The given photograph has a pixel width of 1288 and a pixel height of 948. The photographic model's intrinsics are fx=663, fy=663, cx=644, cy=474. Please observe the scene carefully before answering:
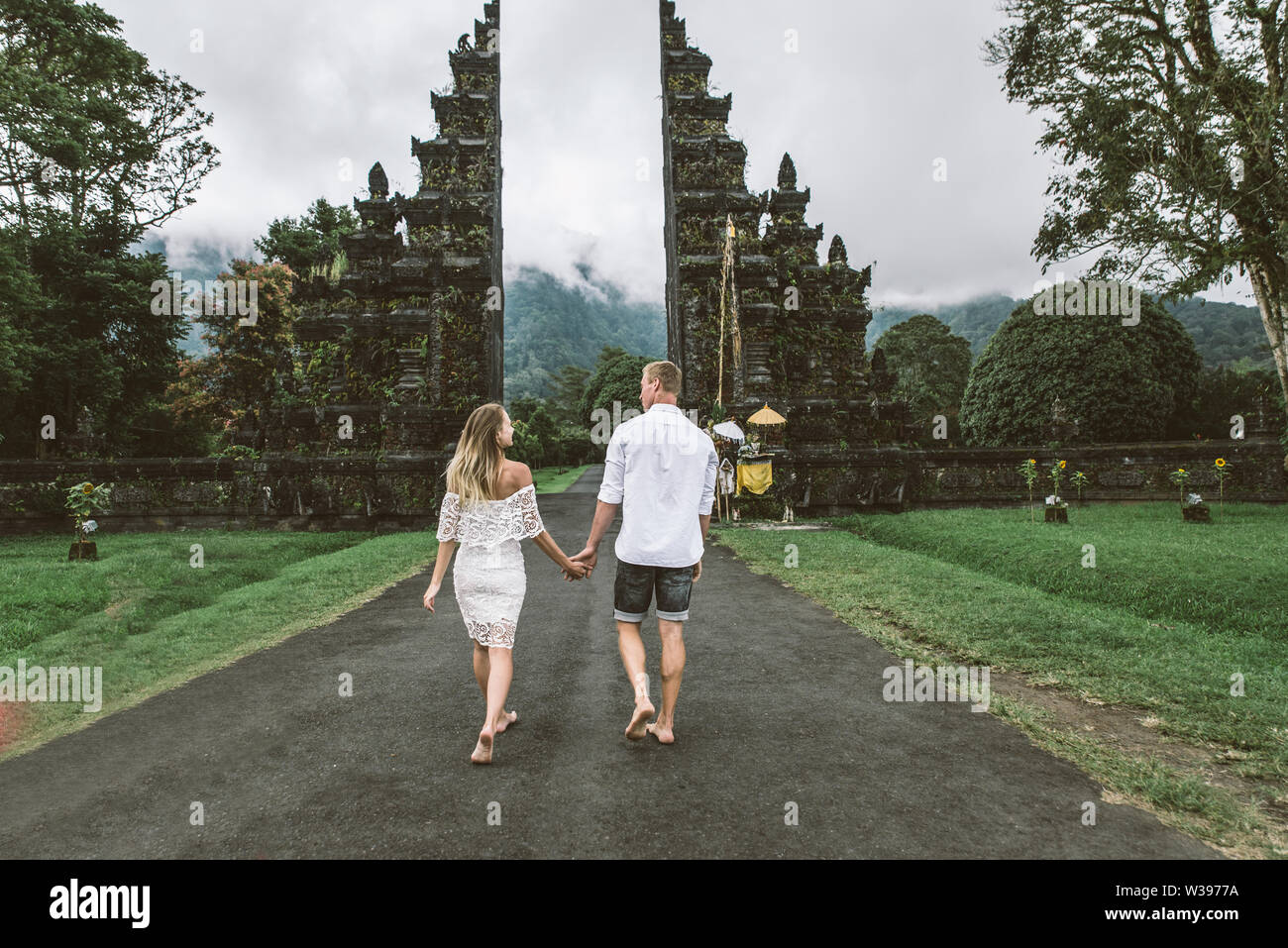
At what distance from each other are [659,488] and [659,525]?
234 millimetres

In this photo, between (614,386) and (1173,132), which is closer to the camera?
(1173,132)

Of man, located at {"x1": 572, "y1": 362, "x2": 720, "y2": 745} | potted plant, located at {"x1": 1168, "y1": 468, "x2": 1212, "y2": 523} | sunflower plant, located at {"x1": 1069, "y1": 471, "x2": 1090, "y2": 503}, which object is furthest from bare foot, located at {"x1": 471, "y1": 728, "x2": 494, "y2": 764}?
sunflower plant, located at {"x1": 1069, "y1": 471, "x2": 1090, "y2": 503}

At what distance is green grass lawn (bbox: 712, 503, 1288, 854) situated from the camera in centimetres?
425

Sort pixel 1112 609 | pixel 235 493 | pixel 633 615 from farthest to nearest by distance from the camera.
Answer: pixel 235 493 → pixel 1112 609 → pixel 633 615

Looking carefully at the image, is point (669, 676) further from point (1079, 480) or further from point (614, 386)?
point (614, 386)

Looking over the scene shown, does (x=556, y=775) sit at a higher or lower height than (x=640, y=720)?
lower

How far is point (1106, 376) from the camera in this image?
22.2 metres

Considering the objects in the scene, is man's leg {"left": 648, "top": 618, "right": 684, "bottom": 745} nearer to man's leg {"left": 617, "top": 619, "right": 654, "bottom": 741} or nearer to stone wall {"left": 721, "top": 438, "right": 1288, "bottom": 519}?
man's leg {"left": 617, "top": 619, "right": 654, "bottom": 741}

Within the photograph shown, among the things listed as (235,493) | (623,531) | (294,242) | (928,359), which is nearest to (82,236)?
(235,493)

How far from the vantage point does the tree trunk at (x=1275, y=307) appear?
9539 mm

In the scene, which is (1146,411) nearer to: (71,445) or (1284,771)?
(1284,771)

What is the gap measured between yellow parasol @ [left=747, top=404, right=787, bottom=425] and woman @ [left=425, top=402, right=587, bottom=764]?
1208 cm
